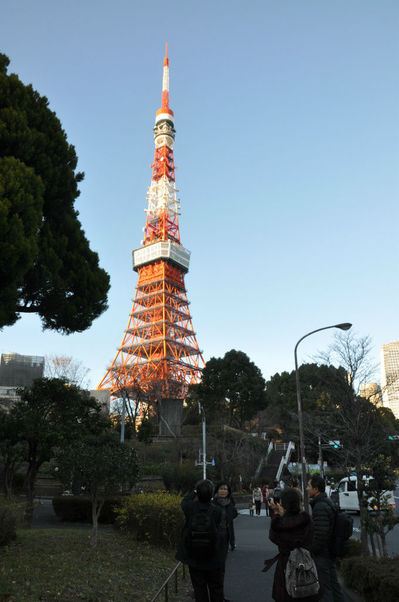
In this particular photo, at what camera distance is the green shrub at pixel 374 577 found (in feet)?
15.1

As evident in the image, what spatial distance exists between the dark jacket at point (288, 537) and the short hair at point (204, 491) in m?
0.63

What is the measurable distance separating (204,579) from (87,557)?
4.86 m

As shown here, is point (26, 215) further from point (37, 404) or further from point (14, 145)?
point (37, 404)

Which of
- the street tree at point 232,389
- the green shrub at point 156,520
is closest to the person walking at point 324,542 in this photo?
the green shrub at point 156,520

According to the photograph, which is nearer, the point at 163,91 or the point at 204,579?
the point at 204,579

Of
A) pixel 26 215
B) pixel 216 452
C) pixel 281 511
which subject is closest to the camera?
pixel 281 511

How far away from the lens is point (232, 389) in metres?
41.9

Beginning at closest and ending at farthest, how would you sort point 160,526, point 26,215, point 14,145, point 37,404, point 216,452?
point 26,215 < point 14,145 < point 160,526 < point 37,404 < point 216,452

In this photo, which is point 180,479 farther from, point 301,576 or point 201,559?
point 301,576

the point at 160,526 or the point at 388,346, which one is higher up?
the point at 388,346

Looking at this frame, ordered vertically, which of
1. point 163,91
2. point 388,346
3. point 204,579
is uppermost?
point 163,91

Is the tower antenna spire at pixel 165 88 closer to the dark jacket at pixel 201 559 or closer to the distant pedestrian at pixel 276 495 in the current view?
the distant pedestrian at pixel 276 495

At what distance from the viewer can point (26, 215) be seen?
7965 millimetres

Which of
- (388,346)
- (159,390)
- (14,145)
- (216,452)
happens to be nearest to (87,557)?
(14,145)
